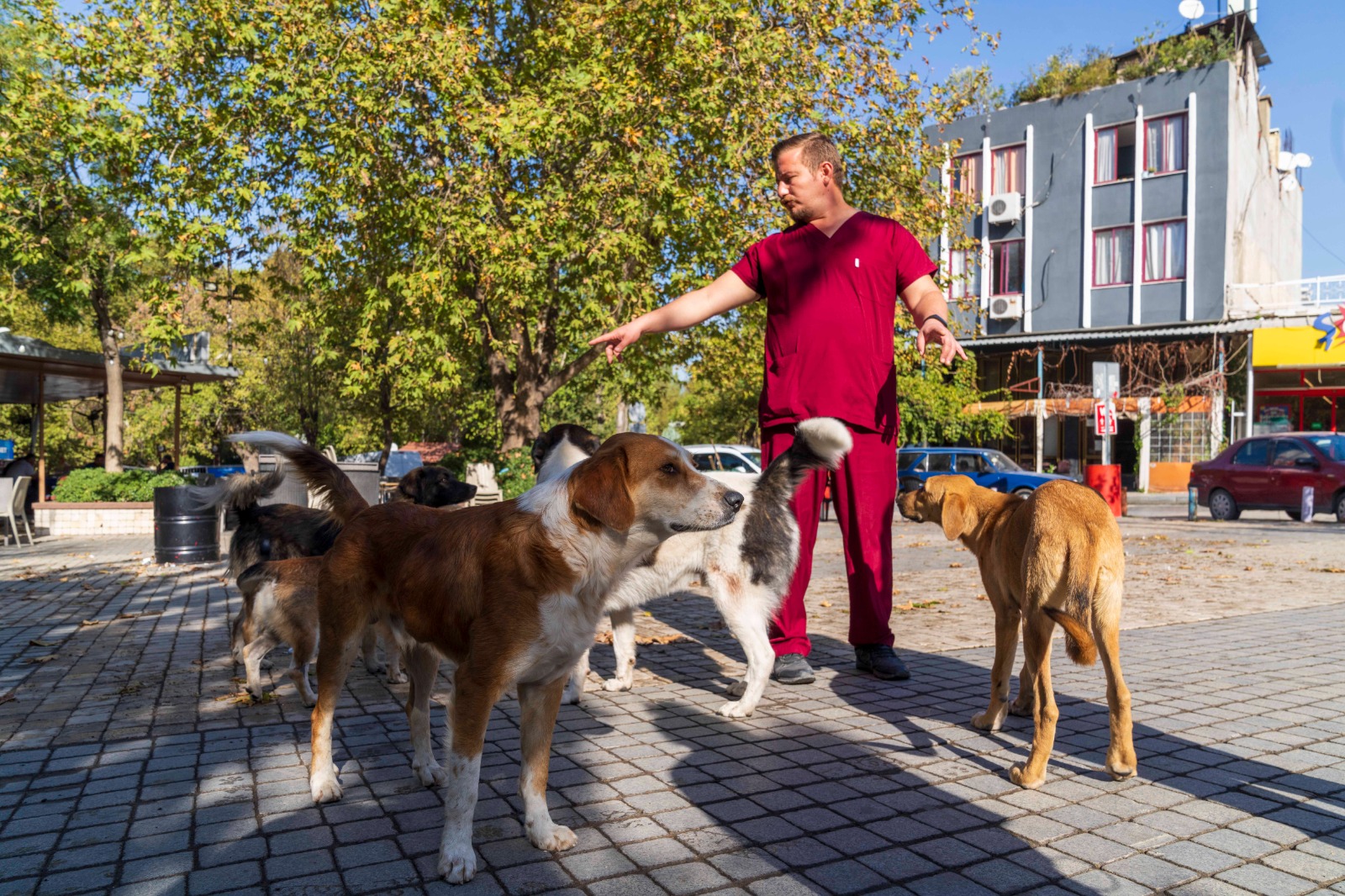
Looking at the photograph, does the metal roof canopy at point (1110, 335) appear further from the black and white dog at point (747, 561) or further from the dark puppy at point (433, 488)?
the black and white dog at point (747, 561)

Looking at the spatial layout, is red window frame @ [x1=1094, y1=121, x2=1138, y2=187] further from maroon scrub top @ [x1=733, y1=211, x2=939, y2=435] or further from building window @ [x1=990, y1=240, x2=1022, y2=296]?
maroon scrub top @ [x1=733, y1=211, x2=939, y2=435]

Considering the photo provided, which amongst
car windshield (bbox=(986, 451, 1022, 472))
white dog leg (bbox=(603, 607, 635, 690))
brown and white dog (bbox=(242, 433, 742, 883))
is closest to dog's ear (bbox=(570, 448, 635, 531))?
brown and white dog (bbox=(242, 433, 742, 883))

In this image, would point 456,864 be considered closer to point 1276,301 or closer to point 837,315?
point 837,315

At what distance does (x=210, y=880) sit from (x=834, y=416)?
364 cm

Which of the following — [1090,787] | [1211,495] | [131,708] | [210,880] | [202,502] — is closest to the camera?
[210,880]

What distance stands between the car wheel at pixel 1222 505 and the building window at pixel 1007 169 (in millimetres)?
18313

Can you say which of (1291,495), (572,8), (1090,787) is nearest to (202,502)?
(1090,787)

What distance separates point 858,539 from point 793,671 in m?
0.83

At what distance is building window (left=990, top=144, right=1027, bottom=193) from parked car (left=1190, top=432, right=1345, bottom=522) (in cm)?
1767

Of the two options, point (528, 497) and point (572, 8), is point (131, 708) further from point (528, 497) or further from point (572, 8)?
point (572, 8)

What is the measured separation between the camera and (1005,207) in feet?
114

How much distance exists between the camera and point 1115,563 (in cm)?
356

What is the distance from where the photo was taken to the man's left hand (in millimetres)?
4508

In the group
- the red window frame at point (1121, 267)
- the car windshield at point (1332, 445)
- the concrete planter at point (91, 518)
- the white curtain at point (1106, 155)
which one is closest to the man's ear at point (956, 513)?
the concrete planter at point (91, 518)
